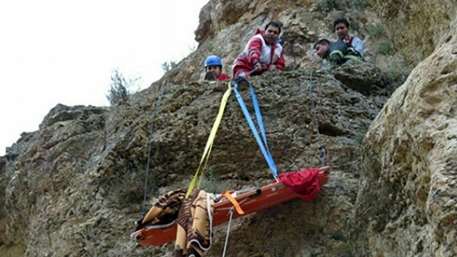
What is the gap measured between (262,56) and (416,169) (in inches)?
177

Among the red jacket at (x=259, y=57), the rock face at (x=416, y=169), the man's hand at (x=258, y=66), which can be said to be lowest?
the rock face at (x=416, y=169)

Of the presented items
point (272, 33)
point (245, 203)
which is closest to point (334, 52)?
point (272, 33)

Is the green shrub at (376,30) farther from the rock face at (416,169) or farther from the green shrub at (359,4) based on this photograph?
the rock face at (416,169)

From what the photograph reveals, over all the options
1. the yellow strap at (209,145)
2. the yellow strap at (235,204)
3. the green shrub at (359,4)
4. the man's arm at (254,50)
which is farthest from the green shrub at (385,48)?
the yellow strap at (235,204)

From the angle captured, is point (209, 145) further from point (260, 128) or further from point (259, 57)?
point (259, 57)

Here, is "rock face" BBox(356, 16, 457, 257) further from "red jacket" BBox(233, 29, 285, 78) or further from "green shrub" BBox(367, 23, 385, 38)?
"green shrub" BBox(367, 23, 385, 38)

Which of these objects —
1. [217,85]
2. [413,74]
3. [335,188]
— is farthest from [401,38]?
[413,74]

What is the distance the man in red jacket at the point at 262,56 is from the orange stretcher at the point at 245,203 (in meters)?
2.56

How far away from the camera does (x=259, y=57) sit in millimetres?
9648

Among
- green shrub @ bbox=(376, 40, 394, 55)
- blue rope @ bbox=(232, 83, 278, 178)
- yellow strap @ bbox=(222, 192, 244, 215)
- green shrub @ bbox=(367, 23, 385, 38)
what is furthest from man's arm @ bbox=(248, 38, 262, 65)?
yellow strap @ bbox=(222, 192, 244, 215)

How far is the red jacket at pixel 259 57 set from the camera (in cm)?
960

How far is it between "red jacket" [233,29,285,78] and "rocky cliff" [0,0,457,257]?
0.57 m

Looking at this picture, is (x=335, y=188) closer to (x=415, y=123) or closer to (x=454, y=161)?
(x=415, y=123)

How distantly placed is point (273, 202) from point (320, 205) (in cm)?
45
